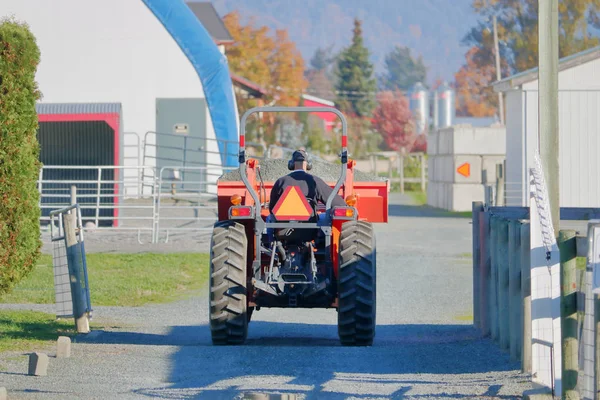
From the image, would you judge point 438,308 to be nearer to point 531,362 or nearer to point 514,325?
Result: point 514,325

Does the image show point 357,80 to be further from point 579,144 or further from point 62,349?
point 62,349

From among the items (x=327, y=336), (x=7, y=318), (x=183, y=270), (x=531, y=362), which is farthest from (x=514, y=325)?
(x=183, y=270)

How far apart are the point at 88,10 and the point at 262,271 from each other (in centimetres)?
A: 2252

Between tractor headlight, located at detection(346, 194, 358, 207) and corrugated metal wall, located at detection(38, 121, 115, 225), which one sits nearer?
tractor headlight, located at detection(346, 194, 358, 207)

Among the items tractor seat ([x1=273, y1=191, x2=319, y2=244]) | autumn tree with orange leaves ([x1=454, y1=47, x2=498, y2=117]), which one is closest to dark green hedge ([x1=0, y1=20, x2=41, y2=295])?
tractor seat ([x1=273, y1=191, x2=319, y2=244])

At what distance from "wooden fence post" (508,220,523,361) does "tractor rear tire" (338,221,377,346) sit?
1.58 meters

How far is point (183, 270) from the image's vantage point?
65.2 feet

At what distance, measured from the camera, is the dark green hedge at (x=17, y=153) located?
11.7 meters

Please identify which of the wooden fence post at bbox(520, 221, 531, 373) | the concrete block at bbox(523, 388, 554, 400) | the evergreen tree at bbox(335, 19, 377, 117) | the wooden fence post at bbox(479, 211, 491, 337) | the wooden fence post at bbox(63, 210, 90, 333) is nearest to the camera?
the concrete block at bbox(523, 388, 554, 400)

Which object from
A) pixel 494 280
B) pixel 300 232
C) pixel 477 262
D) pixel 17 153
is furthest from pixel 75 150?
pixel 494 280

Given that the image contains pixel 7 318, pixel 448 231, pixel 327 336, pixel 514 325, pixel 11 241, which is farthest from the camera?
pixel 448 231

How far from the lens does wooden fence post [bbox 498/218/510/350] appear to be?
34.5 feet

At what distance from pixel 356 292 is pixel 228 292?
1.24 m

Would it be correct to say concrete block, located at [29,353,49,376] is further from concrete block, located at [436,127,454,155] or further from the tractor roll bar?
concrete block, located at [436,127,454,155]
